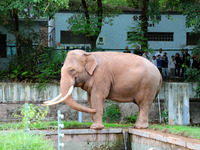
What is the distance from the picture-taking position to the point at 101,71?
11.2 metres

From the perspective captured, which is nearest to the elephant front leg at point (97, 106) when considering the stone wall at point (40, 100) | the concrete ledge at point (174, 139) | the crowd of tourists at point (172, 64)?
the concrete ledge at point (174, 139)

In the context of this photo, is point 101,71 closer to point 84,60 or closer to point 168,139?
point 84,60

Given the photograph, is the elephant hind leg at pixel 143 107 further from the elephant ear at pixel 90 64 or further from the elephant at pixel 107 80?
the elephant ear at pixel 90 64

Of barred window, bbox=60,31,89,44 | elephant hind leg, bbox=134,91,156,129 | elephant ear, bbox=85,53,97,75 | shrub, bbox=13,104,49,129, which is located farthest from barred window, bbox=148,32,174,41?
shrub, bbox=13,104,49,129

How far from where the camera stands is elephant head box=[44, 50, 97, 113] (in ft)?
35.2

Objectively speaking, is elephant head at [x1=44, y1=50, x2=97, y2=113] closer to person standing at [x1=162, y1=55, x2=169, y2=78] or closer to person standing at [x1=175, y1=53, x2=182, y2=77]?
person standing at [x1=162, y1=55, x2=169, y2=78]

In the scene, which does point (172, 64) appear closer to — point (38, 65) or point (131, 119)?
point (131, 119)

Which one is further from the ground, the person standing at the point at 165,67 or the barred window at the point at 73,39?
the barred window at the point at 73,39

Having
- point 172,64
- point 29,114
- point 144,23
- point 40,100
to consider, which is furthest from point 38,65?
point 29,114

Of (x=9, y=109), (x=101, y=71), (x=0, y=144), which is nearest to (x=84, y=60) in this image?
(x=101, y=71)

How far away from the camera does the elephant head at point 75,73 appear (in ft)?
35.2

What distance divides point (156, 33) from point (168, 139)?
55.9 ft

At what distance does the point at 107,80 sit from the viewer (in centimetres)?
1120

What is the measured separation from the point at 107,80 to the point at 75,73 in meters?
1.05
